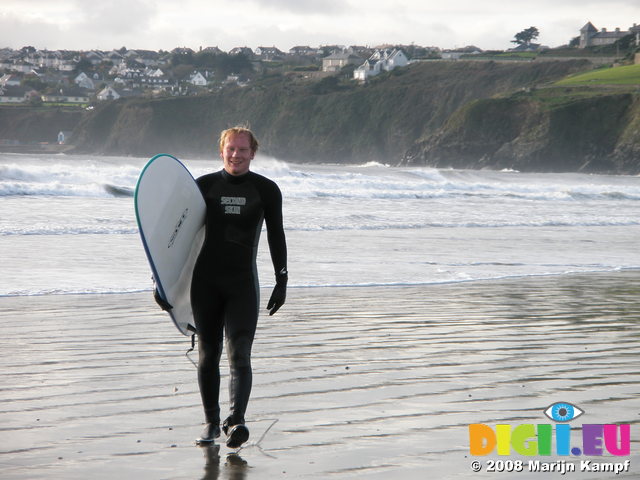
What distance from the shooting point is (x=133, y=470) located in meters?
4.29

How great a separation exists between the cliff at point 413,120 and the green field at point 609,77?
9.59 ft

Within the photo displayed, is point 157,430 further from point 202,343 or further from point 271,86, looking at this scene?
point 271,86

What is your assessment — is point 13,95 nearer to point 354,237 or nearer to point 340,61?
point 340,61

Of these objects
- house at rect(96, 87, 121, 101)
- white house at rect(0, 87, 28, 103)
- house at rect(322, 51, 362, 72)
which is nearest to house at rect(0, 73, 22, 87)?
white house at rect(0, 87, 28, 103)

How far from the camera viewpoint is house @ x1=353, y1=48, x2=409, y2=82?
154000 mm

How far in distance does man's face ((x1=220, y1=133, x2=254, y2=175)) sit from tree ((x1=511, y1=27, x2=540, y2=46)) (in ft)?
584

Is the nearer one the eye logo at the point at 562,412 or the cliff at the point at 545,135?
the eye logo at the point at 562,412

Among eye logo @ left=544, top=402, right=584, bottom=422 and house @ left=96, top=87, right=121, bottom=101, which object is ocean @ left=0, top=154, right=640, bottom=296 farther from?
house @ left=96, top=87, right=121, bottom=101

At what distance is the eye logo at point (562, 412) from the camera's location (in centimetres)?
517

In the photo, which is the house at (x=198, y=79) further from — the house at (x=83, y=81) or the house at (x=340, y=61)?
the house at (x=340, y=61)

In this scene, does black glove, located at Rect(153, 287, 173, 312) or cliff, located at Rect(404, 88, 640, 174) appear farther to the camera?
cliff, located at Rect(404, 88, 640, 174)

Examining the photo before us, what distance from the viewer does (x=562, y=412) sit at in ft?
17.3

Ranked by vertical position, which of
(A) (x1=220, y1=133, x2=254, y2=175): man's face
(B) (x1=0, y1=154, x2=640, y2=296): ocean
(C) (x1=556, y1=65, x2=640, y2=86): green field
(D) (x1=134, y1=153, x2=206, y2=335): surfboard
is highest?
(C) (x1=556, y1=65, x2=640, y2=86): green field

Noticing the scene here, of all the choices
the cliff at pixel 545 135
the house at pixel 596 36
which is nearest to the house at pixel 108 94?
the cliff at pixel 545 135
